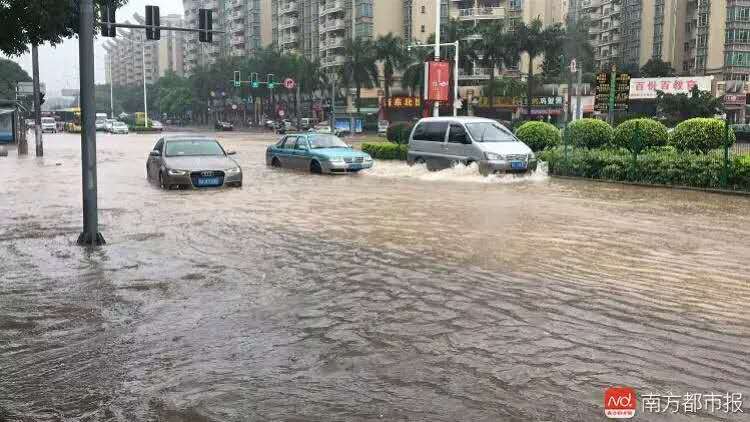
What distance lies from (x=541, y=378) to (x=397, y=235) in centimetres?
600

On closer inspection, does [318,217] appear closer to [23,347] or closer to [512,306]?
[512,306]

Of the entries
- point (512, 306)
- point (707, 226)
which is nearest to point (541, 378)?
point (512, 306)

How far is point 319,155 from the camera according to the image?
21.5 meters

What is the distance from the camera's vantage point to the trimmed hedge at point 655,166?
16.6 meters

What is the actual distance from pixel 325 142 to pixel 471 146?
5257mm

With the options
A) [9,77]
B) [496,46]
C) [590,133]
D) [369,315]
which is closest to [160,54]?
[9,77]

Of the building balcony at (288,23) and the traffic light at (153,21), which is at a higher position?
the building balcony at (288,23)

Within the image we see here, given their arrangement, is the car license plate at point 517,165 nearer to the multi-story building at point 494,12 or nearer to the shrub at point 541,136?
the shrub at point 541,136

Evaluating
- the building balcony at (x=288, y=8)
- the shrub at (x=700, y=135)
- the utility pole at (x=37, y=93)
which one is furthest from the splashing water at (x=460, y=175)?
the building balcony at (x=288, y=8)

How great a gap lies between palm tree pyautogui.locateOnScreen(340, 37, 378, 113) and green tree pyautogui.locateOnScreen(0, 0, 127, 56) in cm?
6361

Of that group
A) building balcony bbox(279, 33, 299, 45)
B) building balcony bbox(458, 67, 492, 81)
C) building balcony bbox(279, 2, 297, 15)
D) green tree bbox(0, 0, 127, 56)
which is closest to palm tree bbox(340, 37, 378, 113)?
building balcony bbox(458, 67, 492, 81)

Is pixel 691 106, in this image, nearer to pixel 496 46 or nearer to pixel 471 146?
pixel 496 46

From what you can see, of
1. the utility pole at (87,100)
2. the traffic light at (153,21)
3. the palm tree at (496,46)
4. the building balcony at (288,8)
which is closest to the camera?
the utility pole at (87,100)

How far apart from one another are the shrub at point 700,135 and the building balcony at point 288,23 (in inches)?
3431
